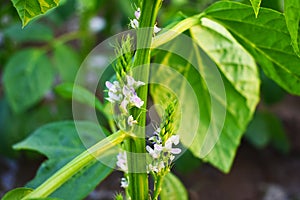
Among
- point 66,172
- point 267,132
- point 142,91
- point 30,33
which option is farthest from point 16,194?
point 267,132

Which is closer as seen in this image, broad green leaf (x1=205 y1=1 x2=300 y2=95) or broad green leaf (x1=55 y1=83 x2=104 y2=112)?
broad green leaf (x1=205 y1=1 x2=300 y2=95)

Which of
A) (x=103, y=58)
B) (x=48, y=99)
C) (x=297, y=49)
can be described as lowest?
(x=48, y=99)

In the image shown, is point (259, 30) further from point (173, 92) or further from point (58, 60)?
point (58, 60)

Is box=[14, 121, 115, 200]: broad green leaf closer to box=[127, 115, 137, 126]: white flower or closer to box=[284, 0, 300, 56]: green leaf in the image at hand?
box=[127, 115, 137, 126]: white flower

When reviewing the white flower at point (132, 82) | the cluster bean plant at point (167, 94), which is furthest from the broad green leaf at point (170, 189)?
the white flower at point (132, 82)

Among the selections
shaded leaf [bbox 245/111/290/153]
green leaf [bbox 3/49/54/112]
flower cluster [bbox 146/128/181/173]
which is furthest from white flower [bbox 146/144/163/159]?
shaded leaf [bbox 245/111/290/153]

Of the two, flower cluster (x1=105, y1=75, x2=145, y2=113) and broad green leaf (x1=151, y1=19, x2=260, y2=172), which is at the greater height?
flower cluster (x1=105, y1=75, x2=145, y2=113)

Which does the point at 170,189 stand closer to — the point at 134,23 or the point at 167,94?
the point at 167,94

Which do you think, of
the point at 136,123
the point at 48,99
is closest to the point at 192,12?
the point at 136,123
